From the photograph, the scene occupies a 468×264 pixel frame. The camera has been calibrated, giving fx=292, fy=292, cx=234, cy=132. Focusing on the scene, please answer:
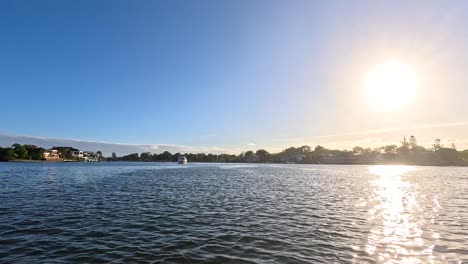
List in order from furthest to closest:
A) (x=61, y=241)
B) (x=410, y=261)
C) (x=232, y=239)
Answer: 1. (x=232, y=239)
2. (x=61, y=241)
3. (x=410, y=261)

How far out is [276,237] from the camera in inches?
799

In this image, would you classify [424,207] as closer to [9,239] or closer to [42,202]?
[9,239]

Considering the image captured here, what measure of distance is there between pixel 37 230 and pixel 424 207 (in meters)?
40.3

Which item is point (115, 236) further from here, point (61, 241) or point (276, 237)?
point (276, 237)

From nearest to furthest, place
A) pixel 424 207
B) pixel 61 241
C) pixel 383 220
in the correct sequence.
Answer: pixel 61 241, pixel 383 220, pixel 424 207

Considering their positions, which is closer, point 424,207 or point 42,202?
point 42,202

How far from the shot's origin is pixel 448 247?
61.2 feet

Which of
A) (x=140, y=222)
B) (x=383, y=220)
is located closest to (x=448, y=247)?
(x=383, y=220)

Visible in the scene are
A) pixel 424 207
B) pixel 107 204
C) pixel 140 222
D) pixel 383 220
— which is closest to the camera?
pixel 140 222

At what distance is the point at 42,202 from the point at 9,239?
16.7 meters

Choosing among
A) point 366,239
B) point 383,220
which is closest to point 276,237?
point 366,239

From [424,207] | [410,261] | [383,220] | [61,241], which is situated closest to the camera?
[410,261]

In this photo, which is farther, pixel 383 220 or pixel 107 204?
pixel 107 204

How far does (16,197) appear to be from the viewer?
3675 centimetres
